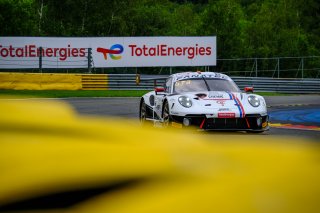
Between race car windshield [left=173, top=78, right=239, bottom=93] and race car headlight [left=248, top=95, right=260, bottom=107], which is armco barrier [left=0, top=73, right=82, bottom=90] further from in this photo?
race car headlight [left=248, top=95, right=260, bottom=107]

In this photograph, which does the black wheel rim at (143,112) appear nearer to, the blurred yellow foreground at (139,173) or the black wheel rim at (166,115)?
the black wheel rim at (166,115)

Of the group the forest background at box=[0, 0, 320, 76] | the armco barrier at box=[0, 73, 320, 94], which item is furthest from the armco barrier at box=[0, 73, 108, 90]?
the forest background at box=[0, 0, 320, 76]

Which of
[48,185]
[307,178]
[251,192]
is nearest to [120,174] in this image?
[48,185]

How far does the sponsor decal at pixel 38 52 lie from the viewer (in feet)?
106

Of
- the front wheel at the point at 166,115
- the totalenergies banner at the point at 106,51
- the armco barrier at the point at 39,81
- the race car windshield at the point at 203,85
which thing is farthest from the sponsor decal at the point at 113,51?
the front wheel at the point at 166,115

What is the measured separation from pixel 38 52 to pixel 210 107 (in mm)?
22118

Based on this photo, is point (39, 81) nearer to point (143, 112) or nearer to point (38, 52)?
point (38, 52)

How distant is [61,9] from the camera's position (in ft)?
174

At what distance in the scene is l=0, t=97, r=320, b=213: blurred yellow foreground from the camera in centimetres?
179

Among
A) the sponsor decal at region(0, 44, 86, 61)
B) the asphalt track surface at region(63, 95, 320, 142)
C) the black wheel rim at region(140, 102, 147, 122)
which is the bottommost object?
the asphalt track surface at region(63, 95, 320, 142)

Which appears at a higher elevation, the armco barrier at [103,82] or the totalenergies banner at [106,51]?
the totalenergies banner at [106,51]

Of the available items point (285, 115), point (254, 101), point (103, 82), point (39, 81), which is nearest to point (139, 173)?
point (254, 101)

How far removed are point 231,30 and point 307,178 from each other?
4440 cm

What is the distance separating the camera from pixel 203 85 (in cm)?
1242
